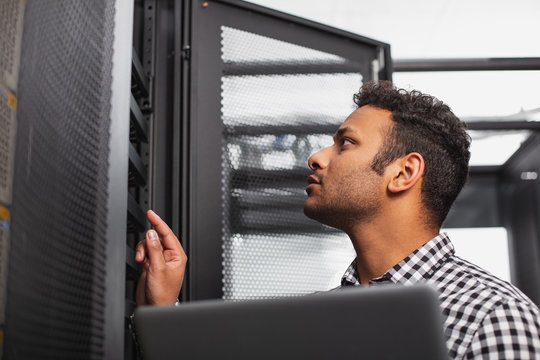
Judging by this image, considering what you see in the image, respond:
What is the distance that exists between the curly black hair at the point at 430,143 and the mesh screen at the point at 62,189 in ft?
3.29

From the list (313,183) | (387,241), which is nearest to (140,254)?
(313,183)

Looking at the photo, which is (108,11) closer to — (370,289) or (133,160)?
(370,289)

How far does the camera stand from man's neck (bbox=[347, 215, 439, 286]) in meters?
1.56

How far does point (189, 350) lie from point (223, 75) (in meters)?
1.41

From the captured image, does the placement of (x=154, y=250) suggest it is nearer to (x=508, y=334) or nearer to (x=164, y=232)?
(x=164, y=232)

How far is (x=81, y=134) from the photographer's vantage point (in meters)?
0.72

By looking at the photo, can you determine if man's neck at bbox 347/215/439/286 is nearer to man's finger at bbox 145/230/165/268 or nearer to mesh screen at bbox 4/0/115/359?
man's finger at bbox 145/230/165/268

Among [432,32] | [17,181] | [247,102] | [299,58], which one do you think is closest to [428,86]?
[432,32]

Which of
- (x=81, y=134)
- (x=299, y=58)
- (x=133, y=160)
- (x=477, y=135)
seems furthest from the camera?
(x=477, y=135)

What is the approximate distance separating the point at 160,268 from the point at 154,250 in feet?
0.16

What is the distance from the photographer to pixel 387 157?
1.62 m

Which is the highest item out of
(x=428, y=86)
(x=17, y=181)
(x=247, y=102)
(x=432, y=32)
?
(x=432, y=32)

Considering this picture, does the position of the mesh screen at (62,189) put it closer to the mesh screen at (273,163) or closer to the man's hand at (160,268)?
the man's hand at (160,268)

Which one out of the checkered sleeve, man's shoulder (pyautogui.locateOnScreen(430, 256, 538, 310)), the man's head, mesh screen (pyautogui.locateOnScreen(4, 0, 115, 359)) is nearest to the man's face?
the man's head
